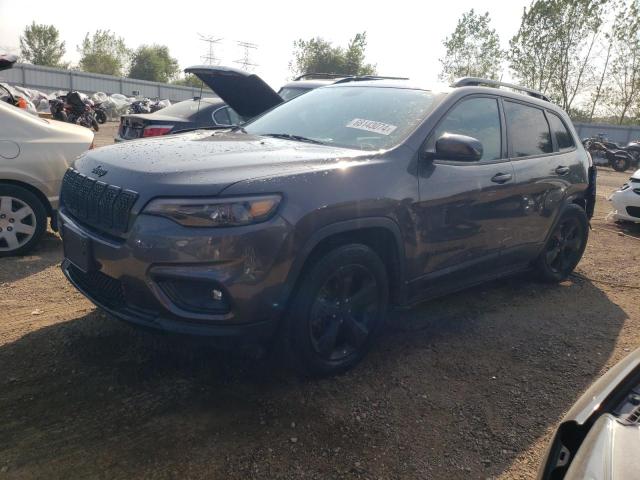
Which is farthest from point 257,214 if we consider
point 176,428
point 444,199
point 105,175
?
point 444,199

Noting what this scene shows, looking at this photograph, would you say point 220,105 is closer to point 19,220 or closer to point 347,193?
point 19,220

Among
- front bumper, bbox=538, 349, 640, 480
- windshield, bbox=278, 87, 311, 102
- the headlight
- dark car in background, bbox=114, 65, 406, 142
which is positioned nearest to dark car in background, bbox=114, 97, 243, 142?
dark car in background, bbox=114, 65, 406, 142

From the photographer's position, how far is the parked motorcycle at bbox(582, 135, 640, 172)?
21.2 meters

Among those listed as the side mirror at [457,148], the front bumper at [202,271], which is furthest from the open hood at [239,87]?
the front bumper at [202,271]

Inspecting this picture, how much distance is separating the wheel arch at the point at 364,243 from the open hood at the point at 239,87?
281 centimetres

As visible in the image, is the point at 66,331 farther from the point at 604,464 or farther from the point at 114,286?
the point at 604,464

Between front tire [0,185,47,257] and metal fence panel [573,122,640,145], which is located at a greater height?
metal fence panel [573,122,640,145]

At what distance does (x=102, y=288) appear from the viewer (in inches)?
110

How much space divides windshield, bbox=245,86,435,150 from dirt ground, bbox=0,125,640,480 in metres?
1.42

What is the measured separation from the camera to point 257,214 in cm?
246

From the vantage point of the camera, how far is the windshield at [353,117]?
3.31 m

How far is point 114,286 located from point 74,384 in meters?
0.61

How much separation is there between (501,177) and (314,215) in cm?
182

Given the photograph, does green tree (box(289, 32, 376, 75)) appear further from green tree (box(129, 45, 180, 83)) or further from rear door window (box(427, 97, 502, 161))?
rear door window (box(427, 97, 502, 161))
